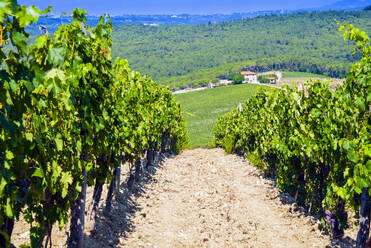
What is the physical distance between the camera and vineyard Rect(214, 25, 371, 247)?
4.28m

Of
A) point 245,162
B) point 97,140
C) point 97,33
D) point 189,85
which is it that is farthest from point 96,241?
point 189,85

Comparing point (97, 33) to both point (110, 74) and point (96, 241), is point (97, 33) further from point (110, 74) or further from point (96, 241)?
point (96, 241)

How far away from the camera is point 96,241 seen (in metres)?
5.53

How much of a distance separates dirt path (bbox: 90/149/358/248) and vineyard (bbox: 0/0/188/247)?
1723 millimetres

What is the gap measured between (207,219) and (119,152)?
8.31 ft

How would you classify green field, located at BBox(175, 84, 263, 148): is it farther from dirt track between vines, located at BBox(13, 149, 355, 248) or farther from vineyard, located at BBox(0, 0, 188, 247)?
vineyard, located at BBox(0, 0, 188, 247)

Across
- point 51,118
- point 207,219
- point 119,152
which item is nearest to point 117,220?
point 119,152

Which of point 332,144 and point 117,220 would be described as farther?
point 117,220

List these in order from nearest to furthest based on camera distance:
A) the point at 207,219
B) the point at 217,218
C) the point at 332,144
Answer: the point at 332,144, the point at 207,219, the point at 217,218

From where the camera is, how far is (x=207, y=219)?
729 centimetres

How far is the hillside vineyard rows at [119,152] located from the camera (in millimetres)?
2174

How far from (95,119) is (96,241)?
251 cm

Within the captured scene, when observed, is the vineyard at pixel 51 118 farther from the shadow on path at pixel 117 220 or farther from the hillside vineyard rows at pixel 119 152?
the shadow on path at pixel 117 220

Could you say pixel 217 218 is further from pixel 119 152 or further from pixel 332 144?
pixel 332 144
